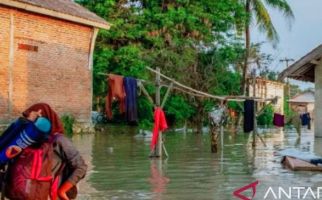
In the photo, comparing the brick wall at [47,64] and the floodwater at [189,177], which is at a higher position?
the brick wall at [47,64]

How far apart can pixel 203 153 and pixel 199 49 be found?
1743cm

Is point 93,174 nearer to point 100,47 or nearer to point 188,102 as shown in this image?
point 100,47

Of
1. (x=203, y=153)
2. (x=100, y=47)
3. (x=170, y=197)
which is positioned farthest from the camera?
(x=100, y=47)

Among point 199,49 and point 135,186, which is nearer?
point 135,186

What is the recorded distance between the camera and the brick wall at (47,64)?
20.9m

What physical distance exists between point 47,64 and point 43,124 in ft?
60.8

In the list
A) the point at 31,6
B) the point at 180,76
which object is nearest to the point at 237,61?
the point at 180,76

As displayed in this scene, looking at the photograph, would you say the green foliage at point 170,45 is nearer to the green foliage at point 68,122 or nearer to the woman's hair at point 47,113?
the green foliage at point 68,122

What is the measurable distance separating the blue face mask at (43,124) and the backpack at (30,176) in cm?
16

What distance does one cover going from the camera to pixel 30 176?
15.5 ft

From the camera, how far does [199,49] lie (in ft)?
111

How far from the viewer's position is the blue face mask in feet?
15.2

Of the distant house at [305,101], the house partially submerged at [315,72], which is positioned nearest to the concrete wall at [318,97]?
the house partially submerged at [315,72]

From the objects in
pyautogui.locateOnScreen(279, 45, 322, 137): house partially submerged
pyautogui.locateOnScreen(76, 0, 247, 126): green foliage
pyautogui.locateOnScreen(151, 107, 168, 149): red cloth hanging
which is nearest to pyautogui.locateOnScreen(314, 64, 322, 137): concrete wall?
pyautogui.locateOnScreen(279, 45, 322, 137): house partially submerged
